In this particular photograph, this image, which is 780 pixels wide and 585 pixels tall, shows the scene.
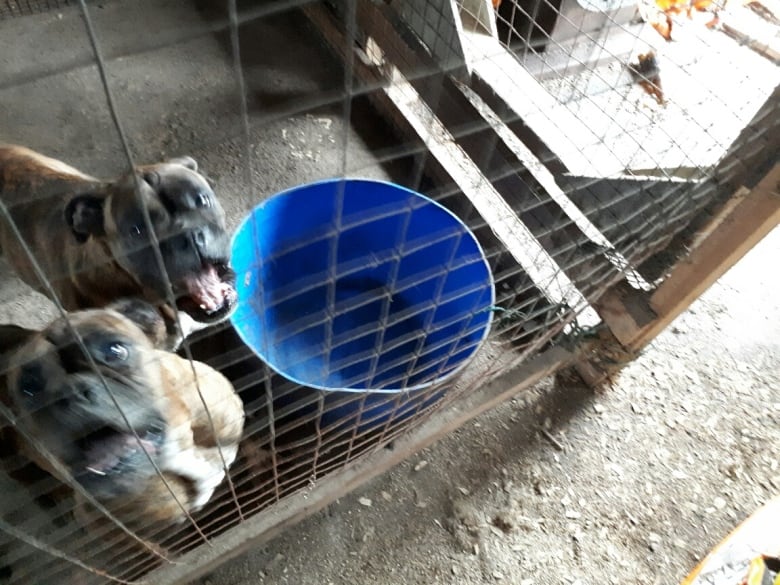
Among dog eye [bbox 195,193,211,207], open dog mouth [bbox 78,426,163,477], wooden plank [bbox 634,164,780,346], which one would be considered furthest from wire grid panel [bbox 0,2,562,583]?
wooden plank [bbox 634,164,780,346]

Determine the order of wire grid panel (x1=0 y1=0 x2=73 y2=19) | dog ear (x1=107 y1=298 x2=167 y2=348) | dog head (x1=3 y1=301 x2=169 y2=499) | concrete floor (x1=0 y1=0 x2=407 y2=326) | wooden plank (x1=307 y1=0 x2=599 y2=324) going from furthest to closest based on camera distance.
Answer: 1. wire grid panel (x1=0 y1=0 x2=73 y2=19)
2. concrete floor (x1=0 y1=0 x2=407 y2=326)
3. wooden plank (x1=307 y1=0 x2=599 y2=324)
4. dog ear (x1=107 y1=298 x2=167 y2=348)
5. dog head (x1=3 y1=301 x2=169 y2=499)

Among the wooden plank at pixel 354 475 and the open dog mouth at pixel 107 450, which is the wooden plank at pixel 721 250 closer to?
the wooden plank at pixel 354 475

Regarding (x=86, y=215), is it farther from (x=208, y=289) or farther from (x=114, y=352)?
(x=114, y=352)

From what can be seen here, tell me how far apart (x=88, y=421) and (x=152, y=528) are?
0.37m

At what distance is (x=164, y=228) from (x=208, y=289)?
Answer: 0.17 m

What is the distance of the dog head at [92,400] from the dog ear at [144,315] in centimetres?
10

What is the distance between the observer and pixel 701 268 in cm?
138

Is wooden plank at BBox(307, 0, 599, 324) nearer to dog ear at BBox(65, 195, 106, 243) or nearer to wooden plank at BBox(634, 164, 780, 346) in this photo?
wooden plank at BBox(634, 164, 780, 346)

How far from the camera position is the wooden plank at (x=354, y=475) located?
1.34 m

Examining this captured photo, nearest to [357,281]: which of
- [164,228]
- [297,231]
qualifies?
[297,231]

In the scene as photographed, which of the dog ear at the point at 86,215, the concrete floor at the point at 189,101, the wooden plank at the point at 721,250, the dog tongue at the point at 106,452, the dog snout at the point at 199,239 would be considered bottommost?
the wooden plank at the point at 721,250

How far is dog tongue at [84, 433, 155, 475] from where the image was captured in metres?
0.97

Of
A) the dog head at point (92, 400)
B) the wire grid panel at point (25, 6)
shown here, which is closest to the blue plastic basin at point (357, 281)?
the dog head at point (92, 400)

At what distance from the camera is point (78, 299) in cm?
140
